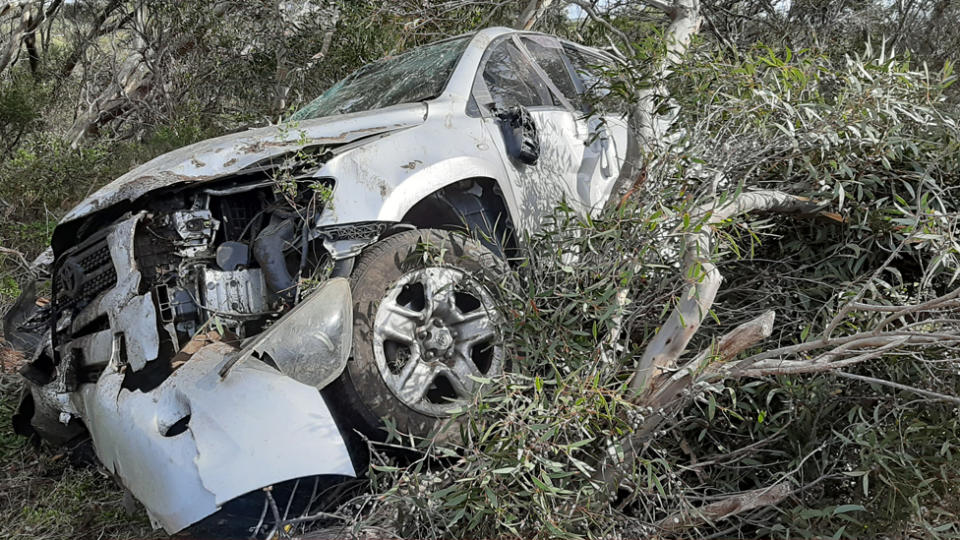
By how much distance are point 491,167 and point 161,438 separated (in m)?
1.88

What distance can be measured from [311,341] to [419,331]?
51cm

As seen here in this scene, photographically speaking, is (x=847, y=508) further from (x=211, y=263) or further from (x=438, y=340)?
(x=211, y=263)

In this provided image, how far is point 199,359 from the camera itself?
2.65 m

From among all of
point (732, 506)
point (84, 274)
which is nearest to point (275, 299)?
point (84, 274)

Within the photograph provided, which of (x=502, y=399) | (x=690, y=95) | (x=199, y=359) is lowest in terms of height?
(x=502, y=399)

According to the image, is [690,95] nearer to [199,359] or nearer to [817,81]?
[817,81]

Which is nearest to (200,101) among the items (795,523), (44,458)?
(44,458)

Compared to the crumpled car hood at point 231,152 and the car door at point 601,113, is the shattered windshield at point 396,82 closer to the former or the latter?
the crumpled car hood at point 231,152

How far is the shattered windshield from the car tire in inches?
40.5

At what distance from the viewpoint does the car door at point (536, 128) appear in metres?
3.69

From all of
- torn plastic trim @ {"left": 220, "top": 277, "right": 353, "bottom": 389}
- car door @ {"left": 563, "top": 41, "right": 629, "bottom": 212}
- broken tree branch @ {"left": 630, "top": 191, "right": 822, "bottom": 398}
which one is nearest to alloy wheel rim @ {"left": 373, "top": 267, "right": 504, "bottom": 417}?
torn plastic trim @ {"left": 220, "top": 277, "right": 353, "bottom": 389}

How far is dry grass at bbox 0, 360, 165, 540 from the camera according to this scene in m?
3.04

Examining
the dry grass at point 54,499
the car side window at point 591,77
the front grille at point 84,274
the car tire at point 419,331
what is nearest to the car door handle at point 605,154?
the car side window at point 591,77

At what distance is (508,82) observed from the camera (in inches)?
162
